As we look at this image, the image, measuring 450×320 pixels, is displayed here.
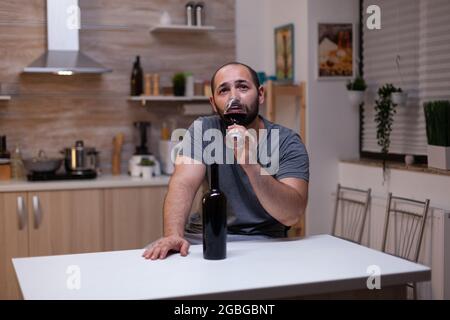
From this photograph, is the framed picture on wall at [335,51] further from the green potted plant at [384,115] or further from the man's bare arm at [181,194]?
the man's bare arm at [181,194]

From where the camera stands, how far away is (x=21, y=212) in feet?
13.1

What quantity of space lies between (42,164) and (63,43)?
0.81 m

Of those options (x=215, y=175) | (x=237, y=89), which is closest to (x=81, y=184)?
(x=237, y=89)

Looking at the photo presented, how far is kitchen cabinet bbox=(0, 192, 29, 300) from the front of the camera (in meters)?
3.97

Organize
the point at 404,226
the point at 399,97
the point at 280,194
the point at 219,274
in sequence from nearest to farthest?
the point at 219,274 < the point at 280,194 < the point at 404,226 < the point at 399,97

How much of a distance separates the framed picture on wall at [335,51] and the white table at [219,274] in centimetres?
231

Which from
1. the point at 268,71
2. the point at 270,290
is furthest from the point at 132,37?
the point at 270,290

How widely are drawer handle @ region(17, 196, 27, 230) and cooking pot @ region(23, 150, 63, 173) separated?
270mm

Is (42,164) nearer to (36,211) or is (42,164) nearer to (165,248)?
(36,211)

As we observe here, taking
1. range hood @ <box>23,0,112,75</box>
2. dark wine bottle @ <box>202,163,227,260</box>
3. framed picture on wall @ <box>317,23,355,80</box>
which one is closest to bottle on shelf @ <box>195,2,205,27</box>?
range hood @ <box>23,0,112,75</box>

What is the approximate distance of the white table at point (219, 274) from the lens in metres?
1.71

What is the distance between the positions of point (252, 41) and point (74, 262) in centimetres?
322

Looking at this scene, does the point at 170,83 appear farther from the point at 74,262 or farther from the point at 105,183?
the point at 74,262

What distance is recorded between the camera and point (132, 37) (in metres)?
4.67
